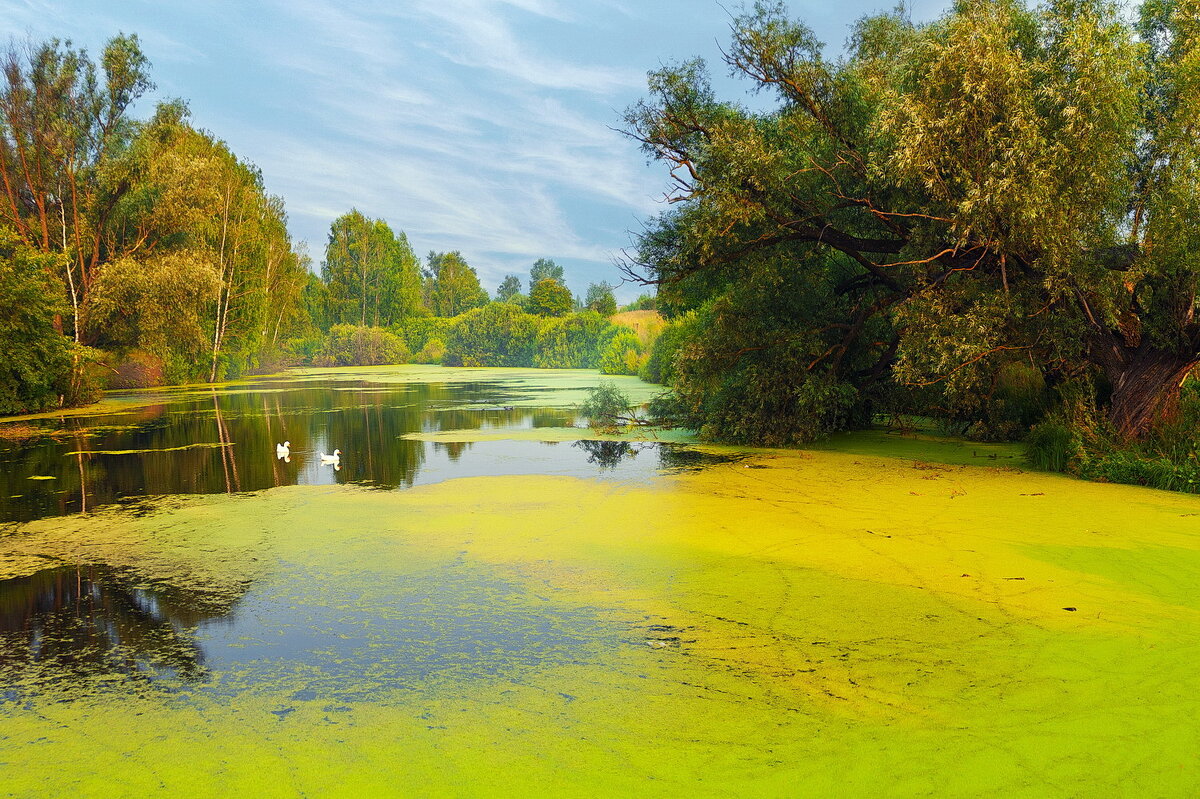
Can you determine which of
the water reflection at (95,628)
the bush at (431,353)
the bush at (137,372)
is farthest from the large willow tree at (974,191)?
the bush at (431,353)

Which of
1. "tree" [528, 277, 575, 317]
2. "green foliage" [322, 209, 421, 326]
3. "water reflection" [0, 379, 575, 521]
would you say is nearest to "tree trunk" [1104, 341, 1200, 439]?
"water reflection" [0, 379, 575, 521]

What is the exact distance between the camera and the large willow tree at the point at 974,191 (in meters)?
7.57

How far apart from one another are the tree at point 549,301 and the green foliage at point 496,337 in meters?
7.87

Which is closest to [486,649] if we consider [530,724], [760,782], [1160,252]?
[530,724]

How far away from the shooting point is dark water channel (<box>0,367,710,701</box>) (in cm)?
366

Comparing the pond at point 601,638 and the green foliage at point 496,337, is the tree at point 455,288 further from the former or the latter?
the pond at point 601,638

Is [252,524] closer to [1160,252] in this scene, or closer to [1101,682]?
[1101,682]

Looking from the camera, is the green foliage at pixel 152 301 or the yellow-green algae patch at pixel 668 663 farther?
the green foliage at pixel 152 301

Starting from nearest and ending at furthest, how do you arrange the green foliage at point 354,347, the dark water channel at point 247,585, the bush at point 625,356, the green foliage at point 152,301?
the dark water channel at point 247,585 → the green foliage at point 152,301 → the bush at point 625,356 → the green foliage at point 354,347

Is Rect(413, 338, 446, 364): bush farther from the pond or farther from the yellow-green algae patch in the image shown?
the yellow-green algae patch

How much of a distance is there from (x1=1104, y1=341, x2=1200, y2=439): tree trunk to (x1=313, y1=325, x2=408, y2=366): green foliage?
2033 inches

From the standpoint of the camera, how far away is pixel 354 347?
55.0 meters

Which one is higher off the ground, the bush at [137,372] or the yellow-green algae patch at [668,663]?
the bush at [137,372]

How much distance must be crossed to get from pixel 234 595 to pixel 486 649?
6.11 ft
